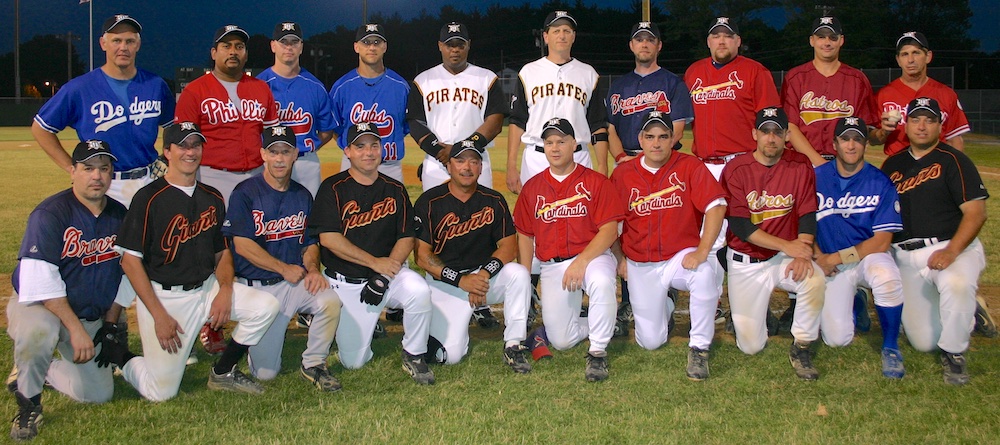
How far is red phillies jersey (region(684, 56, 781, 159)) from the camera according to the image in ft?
20.4

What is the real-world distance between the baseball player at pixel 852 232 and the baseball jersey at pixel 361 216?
2.68m

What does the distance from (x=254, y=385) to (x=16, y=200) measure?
35.4 ft

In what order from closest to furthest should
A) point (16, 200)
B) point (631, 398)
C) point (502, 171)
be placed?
point (631, 398)
point (16, 200)
point (502, 171)

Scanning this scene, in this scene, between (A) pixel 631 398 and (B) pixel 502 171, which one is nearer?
(A) pixel 631 398

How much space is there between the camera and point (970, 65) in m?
55.2

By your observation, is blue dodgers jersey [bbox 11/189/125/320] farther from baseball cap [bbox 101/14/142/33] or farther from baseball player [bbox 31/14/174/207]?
baseball cap [bbox 101/14/142/33]

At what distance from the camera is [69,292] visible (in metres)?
4.48

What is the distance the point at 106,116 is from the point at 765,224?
4.27 m

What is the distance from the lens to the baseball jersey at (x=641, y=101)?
628cm

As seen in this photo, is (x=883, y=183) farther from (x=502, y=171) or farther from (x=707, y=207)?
(x=502, y=171)

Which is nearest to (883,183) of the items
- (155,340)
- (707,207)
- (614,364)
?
(707,207)

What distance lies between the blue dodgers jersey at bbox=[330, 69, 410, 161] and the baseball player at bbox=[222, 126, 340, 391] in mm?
1343

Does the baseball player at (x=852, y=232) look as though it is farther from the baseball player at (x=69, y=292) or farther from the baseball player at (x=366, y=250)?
the baseball player at (x=69, y=292)

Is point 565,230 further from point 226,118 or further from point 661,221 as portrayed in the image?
point 226,118
